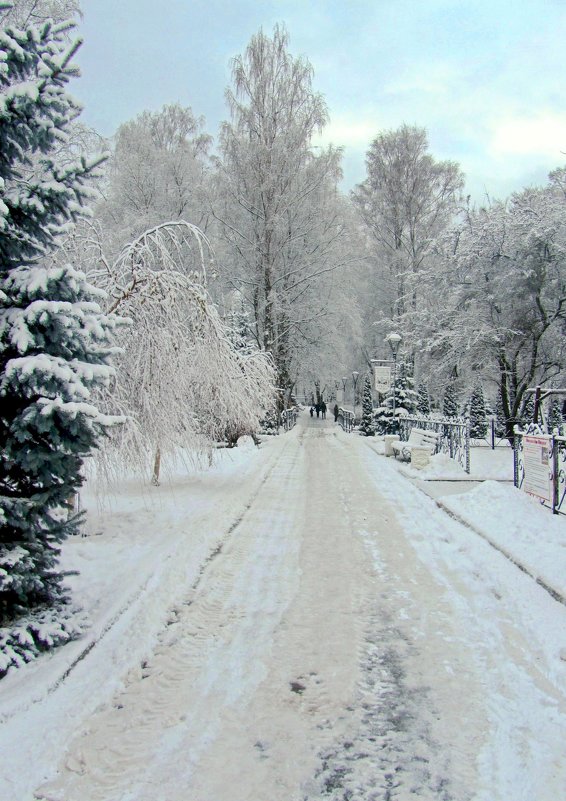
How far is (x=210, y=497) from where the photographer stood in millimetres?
10094

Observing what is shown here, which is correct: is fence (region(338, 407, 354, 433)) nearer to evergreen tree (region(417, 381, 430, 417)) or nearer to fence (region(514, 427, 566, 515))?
evergreen tree (region(417, 381, 430, 417))

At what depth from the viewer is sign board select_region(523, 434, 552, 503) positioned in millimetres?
8328

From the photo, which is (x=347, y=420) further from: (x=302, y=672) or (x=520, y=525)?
(x=302, y=672)

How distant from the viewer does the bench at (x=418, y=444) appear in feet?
47.7

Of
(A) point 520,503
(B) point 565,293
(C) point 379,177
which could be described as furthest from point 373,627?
(C) point 379,177

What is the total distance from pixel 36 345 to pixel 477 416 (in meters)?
28.8

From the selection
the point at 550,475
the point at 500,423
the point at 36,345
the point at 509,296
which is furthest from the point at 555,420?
the point at 36,345

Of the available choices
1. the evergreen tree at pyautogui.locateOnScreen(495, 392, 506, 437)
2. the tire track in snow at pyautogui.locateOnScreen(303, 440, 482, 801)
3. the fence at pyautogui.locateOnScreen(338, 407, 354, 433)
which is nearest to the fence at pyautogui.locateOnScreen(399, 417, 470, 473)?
the evergreen tree at pyautogui.locateOnScreen(495, 392, 506, 437)

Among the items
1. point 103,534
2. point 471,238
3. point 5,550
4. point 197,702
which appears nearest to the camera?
point 197,702

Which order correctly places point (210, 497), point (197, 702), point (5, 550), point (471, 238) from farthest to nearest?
point (471, 238), point (210, 497), point (5, 550), point (197, 702)

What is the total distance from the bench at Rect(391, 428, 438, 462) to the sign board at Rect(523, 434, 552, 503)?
4.82 metres

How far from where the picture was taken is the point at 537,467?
870 centimetres

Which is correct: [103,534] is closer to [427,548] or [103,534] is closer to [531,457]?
[427,548]

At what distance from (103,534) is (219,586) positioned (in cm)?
266
